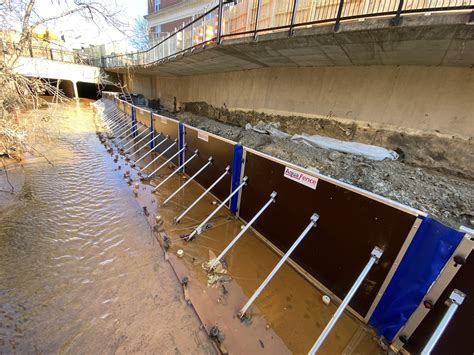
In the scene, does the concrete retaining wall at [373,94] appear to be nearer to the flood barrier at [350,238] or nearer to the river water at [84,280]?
the flood barrier at [350,238]

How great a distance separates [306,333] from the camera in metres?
1.67

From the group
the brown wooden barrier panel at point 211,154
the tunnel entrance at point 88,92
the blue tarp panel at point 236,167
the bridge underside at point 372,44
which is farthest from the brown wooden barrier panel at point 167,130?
the tunnel entrance at point 88,92

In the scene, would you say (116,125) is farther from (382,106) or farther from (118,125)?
(382,106)

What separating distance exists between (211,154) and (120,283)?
2.22 m

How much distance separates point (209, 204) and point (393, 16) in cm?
371

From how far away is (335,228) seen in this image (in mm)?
1844

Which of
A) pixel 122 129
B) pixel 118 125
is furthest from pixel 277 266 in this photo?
pixel 118 125

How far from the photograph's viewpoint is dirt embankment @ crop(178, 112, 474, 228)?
8.99ft

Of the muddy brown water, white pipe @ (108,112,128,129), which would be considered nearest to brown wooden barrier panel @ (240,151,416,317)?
the muddy brown water

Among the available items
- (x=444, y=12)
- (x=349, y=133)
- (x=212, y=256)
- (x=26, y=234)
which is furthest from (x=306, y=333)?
(x=349, y=133)

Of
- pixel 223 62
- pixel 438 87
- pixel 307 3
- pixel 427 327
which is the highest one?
pixel 307 3

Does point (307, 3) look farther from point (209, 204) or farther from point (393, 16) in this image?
point (209, 204)

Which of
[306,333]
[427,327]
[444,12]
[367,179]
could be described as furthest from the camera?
[367,179]

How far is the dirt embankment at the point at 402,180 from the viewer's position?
2742 millimetres
